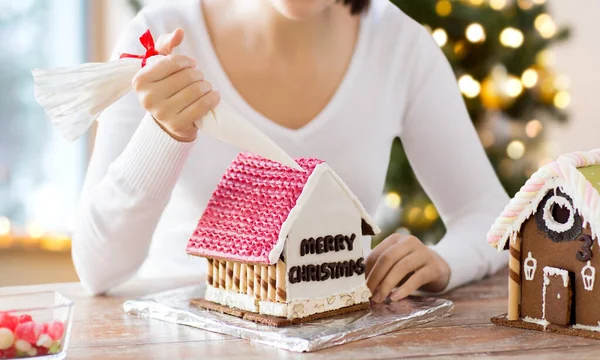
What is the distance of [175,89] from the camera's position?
986mm

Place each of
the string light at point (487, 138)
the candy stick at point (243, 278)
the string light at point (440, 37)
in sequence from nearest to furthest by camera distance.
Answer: the candy stick at point (243, 278) → the string light at point (440, 37) → the string light at point (487, 138)

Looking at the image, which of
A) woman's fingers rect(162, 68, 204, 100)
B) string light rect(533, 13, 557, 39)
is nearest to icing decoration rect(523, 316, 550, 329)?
woman's fingers rect(162, 68, 204, 100)

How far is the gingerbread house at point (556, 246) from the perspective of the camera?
3.03 feet

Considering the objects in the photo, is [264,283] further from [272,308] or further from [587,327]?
[587,327]

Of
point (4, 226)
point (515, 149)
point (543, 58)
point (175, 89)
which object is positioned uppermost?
point (543, 58)

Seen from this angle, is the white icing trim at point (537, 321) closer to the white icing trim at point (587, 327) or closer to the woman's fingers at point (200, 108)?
the white icing trim at point (587, 327)

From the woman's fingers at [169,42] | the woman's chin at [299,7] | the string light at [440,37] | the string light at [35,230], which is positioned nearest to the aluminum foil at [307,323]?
the woman's fingers at [169,42]

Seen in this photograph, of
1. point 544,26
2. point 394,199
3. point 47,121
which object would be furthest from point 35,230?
point 544,26

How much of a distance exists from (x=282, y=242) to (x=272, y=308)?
0.10m

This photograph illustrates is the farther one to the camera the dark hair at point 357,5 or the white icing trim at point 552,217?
the dark hair at point 357,5

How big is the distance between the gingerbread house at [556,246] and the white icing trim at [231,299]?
1.11 feet

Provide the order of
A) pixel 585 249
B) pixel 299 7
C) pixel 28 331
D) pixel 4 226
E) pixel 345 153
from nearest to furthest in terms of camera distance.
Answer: pixel 28 331, pixel 585 249, pixel 299 7, pixel 345 153, pixel 4 226

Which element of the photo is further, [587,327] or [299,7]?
[299,7]

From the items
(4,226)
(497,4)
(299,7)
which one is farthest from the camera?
(4,226)
